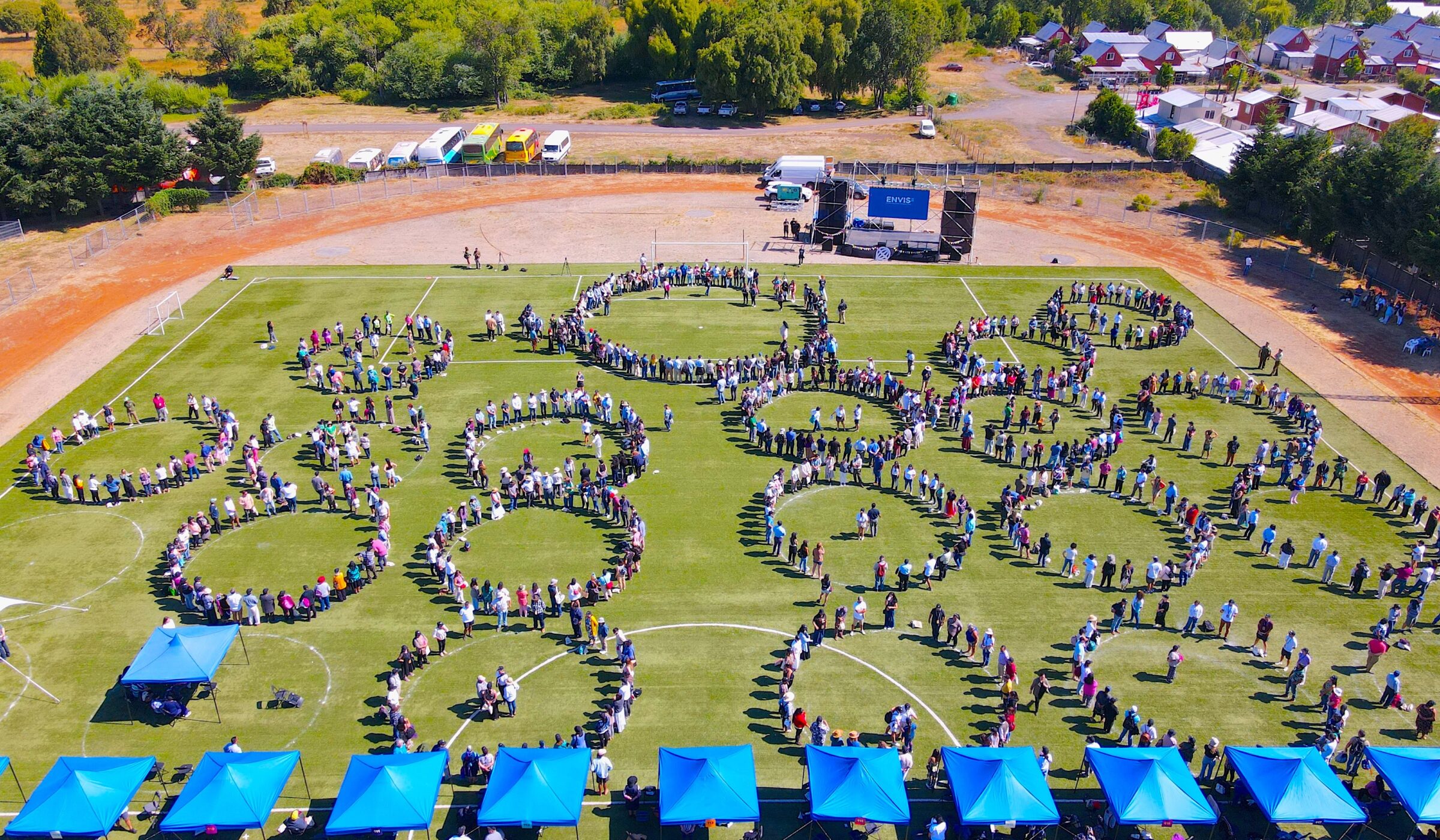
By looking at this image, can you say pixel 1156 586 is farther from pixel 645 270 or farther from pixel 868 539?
pixel 645 270

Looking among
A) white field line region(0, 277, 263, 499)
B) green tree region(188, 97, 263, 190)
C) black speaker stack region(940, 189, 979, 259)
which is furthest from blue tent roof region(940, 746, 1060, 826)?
green tree region(188, 97, 263, 190)

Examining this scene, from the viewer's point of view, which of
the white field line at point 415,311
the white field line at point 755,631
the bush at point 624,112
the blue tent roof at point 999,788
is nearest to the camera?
the blue tent roof at point 999,788

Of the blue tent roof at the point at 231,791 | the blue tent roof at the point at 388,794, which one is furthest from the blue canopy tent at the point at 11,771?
the blue tent roof at the point at 388,794

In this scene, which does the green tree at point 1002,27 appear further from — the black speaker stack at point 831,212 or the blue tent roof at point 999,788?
the blue tent roof at point 999,788

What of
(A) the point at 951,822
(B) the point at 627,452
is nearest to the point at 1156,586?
(A) the point at 951,822

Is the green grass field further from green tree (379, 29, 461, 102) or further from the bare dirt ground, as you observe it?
green tree (379, 29, 461, 102)

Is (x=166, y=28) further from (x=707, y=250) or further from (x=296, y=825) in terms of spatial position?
(x=296, y=825)
